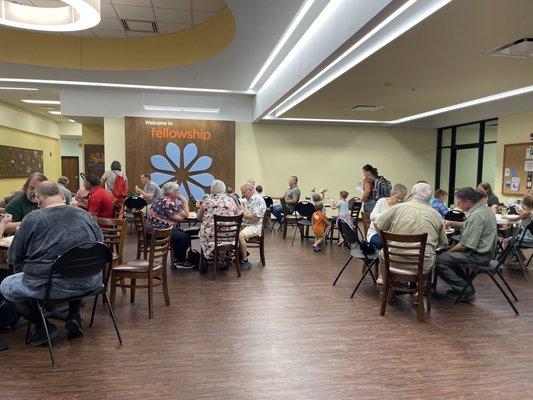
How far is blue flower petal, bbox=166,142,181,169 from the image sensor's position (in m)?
9.47

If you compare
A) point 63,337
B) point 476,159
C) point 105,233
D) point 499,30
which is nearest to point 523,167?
point 476,159

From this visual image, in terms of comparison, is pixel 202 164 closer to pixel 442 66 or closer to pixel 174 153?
pixel 174 153

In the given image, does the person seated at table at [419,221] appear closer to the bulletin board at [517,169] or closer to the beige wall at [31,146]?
Result: the bulletin board at [517,169]

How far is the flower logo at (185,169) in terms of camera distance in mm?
9445

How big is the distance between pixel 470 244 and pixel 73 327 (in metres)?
3.77

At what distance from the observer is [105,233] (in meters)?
4.01

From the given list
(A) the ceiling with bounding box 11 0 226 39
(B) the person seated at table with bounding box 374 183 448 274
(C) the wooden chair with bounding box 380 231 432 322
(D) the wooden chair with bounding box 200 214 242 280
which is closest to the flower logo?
(A) the ceiling with bounding box 11 0 226 39

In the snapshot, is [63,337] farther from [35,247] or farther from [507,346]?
[507,346]

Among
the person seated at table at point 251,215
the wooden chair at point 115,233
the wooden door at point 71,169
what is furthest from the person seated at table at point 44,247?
the wooden door at point 71,169

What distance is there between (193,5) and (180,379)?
→ 4.76m

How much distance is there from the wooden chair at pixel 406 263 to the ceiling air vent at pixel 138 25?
4898mm

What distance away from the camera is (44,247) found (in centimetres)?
269

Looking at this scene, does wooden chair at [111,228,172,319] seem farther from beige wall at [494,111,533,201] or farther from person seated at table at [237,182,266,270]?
beige wall at [494,111,533,201]

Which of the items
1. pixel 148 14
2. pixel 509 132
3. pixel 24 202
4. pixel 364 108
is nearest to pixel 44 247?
pixel 24 202
